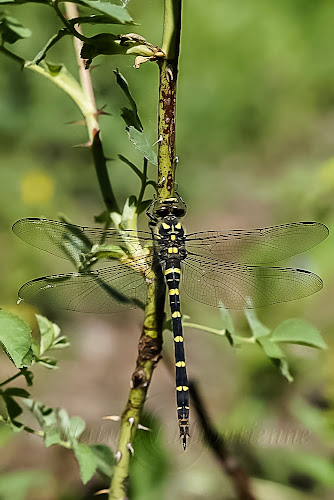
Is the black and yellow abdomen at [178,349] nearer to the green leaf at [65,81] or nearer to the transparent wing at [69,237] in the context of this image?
the transparent wing at [69,237]

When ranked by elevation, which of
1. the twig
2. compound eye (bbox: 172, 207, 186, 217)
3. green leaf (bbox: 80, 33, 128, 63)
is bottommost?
the twig

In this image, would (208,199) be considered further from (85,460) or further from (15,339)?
(15,339)

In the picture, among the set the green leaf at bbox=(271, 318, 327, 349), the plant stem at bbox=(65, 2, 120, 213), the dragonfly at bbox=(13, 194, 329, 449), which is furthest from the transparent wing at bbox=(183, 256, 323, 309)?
the plant stem at bbox=(65, 2, 120, 213)

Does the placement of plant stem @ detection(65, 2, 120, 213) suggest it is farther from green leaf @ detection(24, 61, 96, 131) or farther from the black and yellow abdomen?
the black and yellow abdomen

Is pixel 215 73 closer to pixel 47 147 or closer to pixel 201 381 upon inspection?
pixel 47 147

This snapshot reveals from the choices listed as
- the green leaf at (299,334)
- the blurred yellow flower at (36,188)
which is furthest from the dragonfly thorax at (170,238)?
the blurred yellow flower at (36,188)

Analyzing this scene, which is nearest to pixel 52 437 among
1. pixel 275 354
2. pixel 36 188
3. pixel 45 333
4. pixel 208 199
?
pixel 45 333
